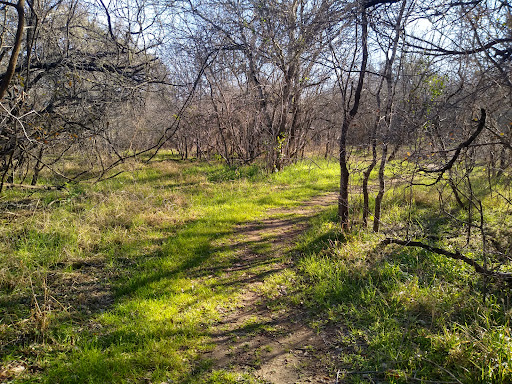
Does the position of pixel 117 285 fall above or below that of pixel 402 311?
above

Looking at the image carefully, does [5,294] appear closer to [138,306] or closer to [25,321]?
[25,321]

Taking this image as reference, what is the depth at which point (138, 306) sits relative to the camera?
12.1ft

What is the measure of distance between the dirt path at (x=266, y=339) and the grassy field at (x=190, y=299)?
0.12 m

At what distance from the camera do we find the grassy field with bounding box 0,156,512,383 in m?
2.78

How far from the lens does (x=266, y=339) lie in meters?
3.34

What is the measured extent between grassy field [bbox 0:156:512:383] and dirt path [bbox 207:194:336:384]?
12 cm

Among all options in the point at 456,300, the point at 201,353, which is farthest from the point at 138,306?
the point at 456,300

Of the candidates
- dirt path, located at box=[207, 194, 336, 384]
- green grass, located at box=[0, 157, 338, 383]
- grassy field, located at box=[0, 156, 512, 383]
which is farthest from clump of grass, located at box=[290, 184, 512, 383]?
green grass, located at box=[0, 157, 338, 383]

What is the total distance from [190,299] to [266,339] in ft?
3.68

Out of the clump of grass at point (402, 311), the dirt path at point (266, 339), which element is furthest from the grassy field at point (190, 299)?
the dirt path at point (266, 339)

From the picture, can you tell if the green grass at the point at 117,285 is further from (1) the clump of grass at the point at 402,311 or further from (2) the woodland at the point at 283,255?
(1) the clump of grass at the point at 402,311

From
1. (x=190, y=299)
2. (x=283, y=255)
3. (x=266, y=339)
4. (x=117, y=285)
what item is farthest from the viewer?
(x=283, y=255)

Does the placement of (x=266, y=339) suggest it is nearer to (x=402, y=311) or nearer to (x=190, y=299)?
(x=190, y=299)

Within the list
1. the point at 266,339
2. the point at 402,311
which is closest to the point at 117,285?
the point at 266,339
